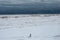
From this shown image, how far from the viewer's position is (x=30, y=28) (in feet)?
2.72

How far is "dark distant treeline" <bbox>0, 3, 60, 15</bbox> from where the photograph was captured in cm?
77

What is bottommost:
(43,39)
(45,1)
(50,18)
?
(43,39)

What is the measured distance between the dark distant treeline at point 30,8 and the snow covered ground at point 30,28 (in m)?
0.04

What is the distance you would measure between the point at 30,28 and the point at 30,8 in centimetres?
14

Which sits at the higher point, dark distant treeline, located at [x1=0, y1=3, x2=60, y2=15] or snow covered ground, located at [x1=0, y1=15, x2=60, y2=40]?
dark distant treeline, located at [x1=0, y1=3, x2=60, y2=15]

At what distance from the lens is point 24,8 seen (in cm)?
79

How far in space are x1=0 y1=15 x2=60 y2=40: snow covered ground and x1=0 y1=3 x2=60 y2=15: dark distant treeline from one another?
4 cm

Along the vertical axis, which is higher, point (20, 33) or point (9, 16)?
point (9, 16)

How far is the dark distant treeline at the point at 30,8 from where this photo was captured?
0.77 metres

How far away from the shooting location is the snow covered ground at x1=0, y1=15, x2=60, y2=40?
80cm

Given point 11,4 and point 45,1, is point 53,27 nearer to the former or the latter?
point 45,1

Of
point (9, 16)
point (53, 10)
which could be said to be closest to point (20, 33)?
point (9, 16)

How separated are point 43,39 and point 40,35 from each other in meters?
0.04

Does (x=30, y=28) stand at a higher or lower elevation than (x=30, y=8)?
lower
